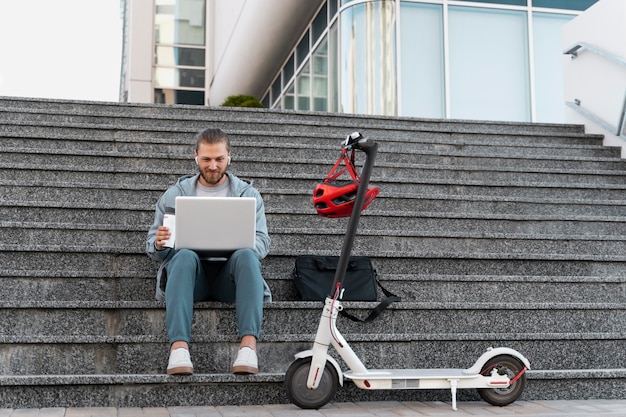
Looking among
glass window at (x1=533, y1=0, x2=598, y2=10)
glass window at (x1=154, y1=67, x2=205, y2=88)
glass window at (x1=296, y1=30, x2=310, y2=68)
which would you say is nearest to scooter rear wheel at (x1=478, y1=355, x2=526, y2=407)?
glass window at (x1=533, y1=0, x2=598, y2=10)

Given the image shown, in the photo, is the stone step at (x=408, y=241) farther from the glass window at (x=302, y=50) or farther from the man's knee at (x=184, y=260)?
the glass window at (x=302, y=50)

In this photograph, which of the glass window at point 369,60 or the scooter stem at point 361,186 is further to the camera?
the glass window at point 369,60

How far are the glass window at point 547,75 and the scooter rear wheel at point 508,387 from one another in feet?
27.1

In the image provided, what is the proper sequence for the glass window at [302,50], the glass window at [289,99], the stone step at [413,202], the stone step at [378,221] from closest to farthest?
the stone step at [378,221] → the stone step at [413,202] → the glass window at [302,50] → the glass window at [289,99]

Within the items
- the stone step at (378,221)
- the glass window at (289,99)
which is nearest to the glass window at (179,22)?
the glass window at (289,99)

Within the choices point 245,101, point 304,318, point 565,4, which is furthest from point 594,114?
point 245,101

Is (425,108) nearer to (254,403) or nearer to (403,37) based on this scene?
(403,37)

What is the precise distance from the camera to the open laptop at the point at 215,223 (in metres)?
3.78

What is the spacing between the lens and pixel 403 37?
11188mm

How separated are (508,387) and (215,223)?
155 cm

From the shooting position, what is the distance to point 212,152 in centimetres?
416

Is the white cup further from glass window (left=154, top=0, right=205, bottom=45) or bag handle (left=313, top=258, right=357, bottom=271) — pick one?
glass window (left=154, top=0, right=205, bottom=45)

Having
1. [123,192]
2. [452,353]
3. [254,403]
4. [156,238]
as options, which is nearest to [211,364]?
[254,403]

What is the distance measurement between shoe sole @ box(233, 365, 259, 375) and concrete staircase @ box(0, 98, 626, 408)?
Answer: 0.11 ft
